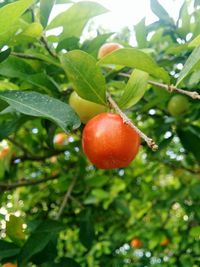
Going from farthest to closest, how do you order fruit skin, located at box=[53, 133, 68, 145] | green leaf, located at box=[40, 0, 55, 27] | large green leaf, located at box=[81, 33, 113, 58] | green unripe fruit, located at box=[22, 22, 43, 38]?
fruit skin, located at box=[53, 133, 68, 145]
large green leaf, located at box=[81, 33, 113, 58]
green leaf, located at box=[40, 0, 55, 27]
green unripe fruit, located at box=[22, 22, 43, 38]

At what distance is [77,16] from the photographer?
4.34 ft

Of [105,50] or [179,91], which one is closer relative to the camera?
[179,91]

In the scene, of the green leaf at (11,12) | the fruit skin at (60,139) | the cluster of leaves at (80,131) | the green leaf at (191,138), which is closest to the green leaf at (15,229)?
the cluster of leaves at (80,131)

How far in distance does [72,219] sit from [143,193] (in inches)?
21.2

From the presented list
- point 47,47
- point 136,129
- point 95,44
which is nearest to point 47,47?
point 47,47

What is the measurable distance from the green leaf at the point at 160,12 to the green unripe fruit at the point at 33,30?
64 cm

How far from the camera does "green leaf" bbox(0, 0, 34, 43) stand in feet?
3.06

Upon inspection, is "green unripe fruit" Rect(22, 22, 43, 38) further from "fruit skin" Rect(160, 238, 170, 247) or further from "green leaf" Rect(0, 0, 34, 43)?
→ "fruit skin" Rect(160, 238, 170, 247)

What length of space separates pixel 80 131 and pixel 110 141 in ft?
1.33

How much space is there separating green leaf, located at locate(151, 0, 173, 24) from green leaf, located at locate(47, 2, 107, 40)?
16.1 inches

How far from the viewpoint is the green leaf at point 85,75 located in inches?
38.3

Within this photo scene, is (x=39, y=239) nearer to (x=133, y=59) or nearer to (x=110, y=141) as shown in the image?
(x=110, y=141)

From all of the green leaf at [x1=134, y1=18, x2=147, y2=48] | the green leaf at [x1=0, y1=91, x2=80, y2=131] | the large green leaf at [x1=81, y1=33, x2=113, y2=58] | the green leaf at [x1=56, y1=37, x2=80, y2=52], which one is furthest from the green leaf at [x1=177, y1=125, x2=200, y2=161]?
the green leaf at [x1=0, y1=91, x2=80, y2=131]

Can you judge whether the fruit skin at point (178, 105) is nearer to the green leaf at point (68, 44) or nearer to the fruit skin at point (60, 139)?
the green leaf at point (68, 44)
